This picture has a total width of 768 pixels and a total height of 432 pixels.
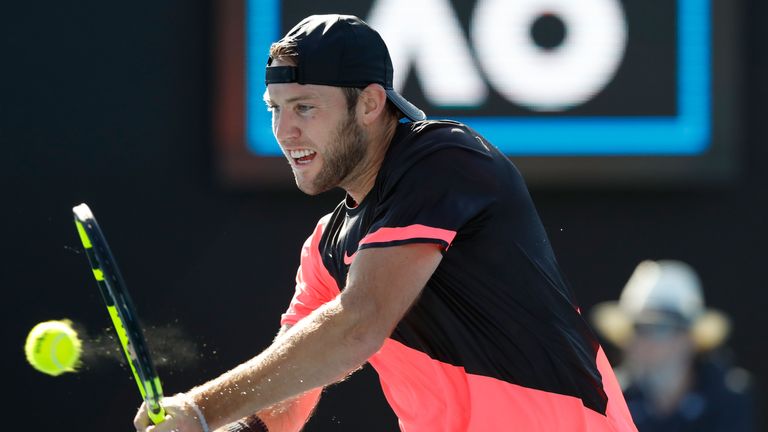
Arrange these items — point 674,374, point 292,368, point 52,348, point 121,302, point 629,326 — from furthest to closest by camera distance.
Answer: point 629,326
point 674,374
point 52,348
point 121,302
point 292,368

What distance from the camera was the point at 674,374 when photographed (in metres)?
3.86

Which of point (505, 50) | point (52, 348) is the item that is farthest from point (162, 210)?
point (52, 348)

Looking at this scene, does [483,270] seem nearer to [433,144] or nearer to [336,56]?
[433,144]

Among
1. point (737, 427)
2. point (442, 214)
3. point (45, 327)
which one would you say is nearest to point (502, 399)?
point (442, 214)

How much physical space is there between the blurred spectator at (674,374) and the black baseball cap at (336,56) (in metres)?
1.67

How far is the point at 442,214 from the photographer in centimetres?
229

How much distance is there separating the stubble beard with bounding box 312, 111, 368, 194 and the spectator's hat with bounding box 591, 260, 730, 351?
5.56 ft

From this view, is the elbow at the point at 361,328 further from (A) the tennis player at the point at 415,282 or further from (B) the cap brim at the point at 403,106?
(B) the cap brim at the point at 403,106

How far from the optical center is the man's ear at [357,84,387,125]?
257cm

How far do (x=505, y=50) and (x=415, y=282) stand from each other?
2621 mm

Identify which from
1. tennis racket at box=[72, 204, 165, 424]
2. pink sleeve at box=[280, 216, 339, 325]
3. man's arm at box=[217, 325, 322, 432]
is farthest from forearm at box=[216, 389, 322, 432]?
tennis racket at box=[72, 204, 165, 424]

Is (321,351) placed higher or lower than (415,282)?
lower

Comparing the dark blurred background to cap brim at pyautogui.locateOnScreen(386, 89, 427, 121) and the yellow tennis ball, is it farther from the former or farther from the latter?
cap brim at pyautogui.locateOnScreen(386, 89, 427, 121)

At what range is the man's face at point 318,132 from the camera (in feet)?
8.29
